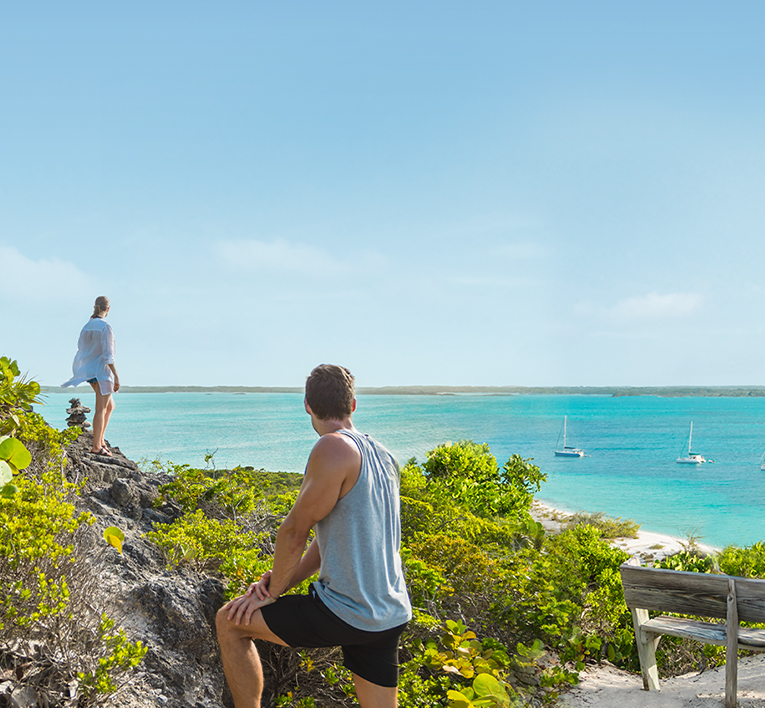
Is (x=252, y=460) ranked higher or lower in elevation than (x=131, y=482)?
lower

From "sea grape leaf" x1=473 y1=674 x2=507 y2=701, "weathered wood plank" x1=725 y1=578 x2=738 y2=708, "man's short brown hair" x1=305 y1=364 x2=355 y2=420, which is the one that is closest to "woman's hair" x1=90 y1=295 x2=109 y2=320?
"man's short brown hair" x1=305 y1=364 x2=355 y2=420

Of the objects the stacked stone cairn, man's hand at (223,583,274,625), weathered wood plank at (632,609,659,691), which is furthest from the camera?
the stacked stone cairn

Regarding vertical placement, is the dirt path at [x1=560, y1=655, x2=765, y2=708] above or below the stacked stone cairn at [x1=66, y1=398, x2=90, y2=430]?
below

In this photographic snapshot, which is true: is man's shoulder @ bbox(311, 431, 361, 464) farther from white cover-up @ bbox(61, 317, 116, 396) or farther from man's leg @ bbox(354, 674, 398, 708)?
white cover-up @ bbox(61, 317, 116, 396)

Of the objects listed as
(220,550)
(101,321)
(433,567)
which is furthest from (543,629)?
(101,321)

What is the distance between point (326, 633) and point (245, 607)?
14.3 inches

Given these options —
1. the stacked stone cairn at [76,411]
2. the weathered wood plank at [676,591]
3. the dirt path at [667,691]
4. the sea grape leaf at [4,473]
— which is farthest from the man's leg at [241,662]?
the stacked stone cairn at [76,411]

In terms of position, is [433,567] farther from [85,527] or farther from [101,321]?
[101,321]

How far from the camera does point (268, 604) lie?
8.07ft

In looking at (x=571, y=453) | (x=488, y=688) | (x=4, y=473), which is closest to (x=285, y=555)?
(x=4, y=473)

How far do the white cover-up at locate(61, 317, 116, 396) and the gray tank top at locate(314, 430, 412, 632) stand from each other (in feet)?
15.9

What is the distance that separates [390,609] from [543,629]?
2.50m

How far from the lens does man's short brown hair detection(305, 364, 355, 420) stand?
2.55 metres

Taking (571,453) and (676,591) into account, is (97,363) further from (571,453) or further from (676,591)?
(571,453)
